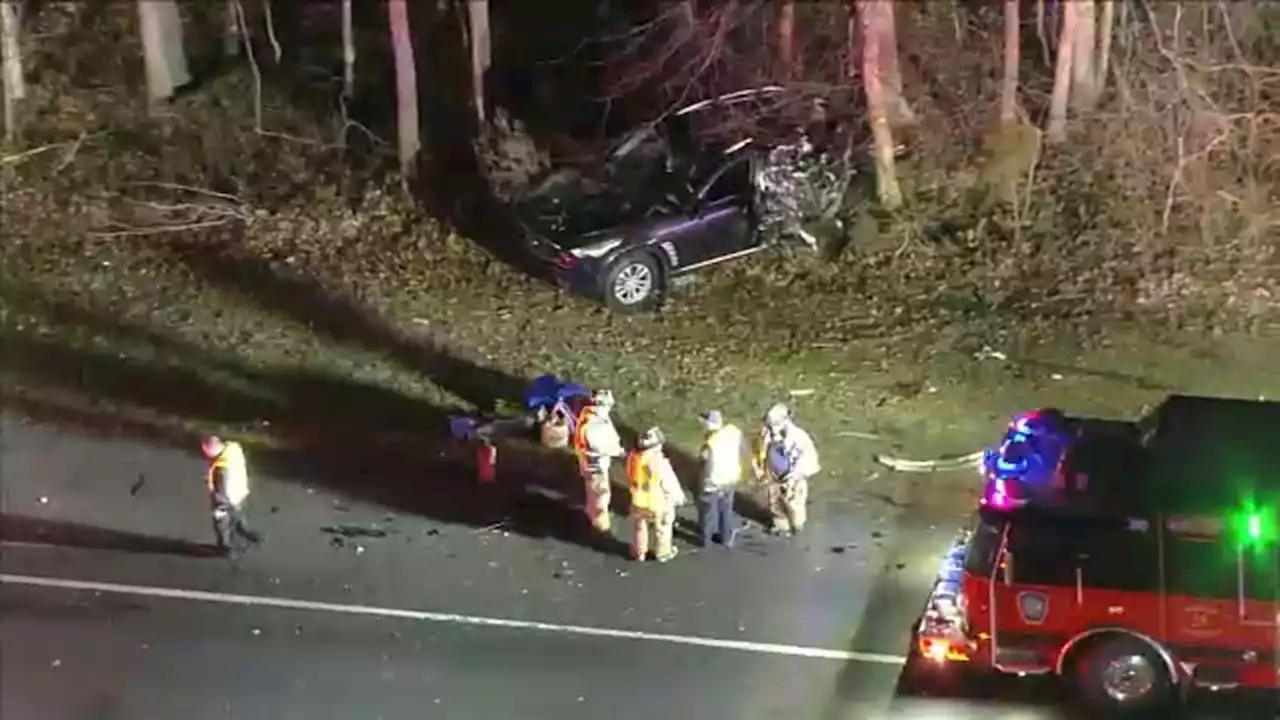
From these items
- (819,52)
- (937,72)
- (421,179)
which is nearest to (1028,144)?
(937,72)

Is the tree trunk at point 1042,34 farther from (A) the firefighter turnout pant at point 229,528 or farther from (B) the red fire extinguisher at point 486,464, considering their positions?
(A) the firefighter turnout pant at point 229,528

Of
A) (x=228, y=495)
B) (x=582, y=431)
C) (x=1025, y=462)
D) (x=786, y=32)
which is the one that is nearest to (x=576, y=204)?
(x=786, y=32)

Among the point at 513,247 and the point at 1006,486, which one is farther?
the point at 513,247

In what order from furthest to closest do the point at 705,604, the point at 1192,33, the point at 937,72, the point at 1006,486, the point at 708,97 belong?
the point at 708,97 → the point at 937,72 → the point at 1192,33 → the point at 705,604 → the point at 1006,486

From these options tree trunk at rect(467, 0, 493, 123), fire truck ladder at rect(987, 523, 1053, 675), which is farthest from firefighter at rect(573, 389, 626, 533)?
tree trunk at rect(467, 0, 493, 123)

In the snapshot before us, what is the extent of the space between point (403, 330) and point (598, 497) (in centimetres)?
220

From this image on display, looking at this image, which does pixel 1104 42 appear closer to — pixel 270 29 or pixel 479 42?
pixel 479 42

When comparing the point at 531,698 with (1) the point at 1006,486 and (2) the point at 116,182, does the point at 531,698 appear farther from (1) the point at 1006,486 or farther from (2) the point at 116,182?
(2) the point at 116,182

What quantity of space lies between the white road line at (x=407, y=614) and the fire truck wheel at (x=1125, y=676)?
33.2 inches

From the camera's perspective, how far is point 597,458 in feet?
26.7

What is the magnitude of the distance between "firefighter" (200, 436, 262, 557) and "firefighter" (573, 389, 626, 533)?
1.35m

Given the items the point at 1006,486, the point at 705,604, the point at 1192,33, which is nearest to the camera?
the point at 1006,486

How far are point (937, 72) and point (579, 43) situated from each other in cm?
204

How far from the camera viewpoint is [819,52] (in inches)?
388
